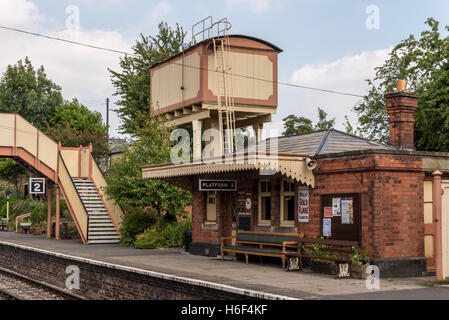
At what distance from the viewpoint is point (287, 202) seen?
16531 mm

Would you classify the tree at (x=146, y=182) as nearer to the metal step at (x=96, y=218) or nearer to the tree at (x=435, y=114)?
the metal step at (x=96, y=218)

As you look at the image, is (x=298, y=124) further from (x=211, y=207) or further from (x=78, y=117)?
(x=211, y=207)

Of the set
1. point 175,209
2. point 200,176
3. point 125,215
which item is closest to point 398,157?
point 200,176

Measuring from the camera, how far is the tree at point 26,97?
63969 millimetres

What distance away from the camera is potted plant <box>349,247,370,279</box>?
13.5 metres

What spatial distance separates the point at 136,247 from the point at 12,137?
8.45 meters

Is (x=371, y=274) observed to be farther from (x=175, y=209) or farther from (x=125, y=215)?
(x=125, y=215)

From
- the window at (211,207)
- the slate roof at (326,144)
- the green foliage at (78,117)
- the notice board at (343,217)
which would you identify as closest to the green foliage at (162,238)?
the window at (211,207)

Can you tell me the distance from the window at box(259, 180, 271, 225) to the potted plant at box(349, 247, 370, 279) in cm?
384

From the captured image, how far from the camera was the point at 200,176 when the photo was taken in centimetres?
1988

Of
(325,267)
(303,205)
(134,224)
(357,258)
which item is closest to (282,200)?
(303,205)

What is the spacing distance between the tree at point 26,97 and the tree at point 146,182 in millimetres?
41796

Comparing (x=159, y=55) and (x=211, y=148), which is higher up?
(x=159, y=55)
